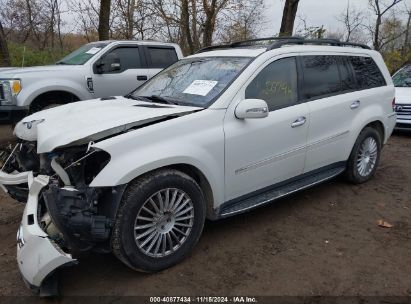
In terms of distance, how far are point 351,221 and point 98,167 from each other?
8.97ft

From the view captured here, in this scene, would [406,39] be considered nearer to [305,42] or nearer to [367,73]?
[367,73]

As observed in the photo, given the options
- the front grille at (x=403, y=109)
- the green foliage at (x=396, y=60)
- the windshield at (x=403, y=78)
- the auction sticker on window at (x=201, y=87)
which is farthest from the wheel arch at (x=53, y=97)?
the green foliage at (x=396, y=60)

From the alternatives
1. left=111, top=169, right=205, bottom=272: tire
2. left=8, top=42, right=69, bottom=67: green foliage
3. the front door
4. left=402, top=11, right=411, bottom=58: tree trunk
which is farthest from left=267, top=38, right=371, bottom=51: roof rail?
left=402, top=11, right=411, bottom=58: tree trunk

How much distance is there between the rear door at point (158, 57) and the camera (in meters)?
8.07

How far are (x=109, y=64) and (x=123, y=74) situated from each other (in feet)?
1.06

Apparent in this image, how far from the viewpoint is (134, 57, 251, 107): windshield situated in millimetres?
3771

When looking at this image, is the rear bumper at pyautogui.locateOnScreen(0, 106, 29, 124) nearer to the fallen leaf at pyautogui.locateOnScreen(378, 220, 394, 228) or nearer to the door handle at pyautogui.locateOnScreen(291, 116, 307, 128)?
the door handle at pyautogui.locateOnScreen(291, 116, 307, 128)

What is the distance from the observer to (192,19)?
53.1 feet

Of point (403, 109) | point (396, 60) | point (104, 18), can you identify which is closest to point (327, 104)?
point (403, 109)

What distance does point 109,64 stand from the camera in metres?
7.43

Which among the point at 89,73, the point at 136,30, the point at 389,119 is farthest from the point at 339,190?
the point at 136,30

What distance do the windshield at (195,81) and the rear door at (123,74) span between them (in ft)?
9.65

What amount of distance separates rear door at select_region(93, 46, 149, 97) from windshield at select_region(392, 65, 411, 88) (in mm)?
6055

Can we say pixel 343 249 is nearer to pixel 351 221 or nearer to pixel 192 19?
pixel 351 221
